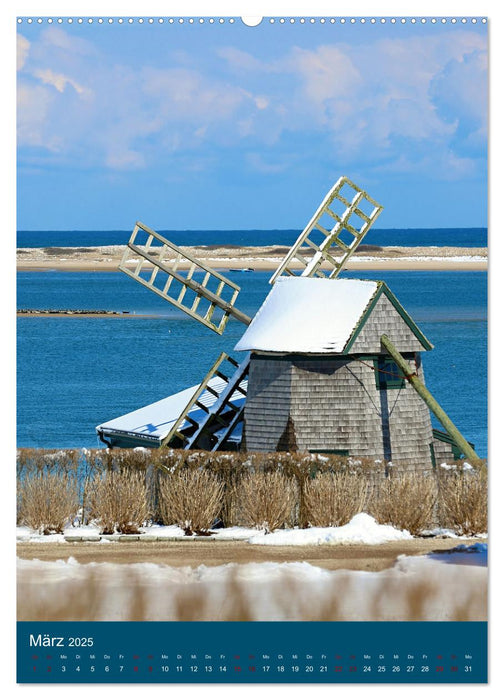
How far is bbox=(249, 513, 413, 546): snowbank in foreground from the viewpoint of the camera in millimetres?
17078

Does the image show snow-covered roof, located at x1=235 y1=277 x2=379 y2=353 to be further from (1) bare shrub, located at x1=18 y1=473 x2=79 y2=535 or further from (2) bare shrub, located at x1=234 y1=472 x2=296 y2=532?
(1) bare shrub, located at x1=18 y1=473 x2=79 y2=535

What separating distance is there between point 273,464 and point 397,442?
2130 millimetres

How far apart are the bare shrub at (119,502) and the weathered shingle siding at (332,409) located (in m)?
2.21

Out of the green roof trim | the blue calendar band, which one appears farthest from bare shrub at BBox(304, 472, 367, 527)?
the blue calendar band

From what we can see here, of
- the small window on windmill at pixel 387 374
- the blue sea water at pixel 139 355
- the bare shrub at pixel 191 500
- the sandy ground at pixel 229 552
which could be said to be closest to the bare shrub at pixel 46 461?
the bare shrub at pixel 191 500

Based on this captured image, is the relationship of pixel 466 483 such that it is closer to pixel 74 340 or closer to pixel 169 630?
pixel 169 630

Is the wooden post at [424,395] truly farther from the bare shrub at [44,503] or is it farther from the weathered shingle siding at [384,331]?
the bare shrub at [44,503]

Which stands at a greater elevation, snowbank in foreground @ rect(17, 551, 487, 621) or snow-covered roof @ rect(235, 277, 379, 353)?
snow-covered roof @ rect(235, 277, 379, 353)

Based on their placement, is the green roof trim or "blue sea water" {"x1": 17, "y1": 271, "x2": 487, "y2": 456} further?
"blue sea water" {"x1": 17, "y1": 271, "x2": 487, "y2": 456}

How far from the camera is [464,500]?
58.4 feet

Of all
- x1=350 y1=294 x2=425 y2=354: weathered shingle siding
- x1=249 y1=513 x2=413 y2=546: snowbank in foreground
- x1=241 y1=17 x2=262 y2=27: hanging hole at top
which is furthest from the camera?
x1=350 y1=294 x2=425 y2=354: weathered shingle siding

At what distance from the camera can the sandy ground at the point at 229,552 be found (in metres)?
15.8

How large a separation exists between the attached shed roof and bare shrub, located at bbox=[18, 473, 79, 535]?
357cm

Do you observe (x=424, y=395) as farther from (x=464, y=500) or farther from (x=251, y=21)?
(x=251, y=21)
